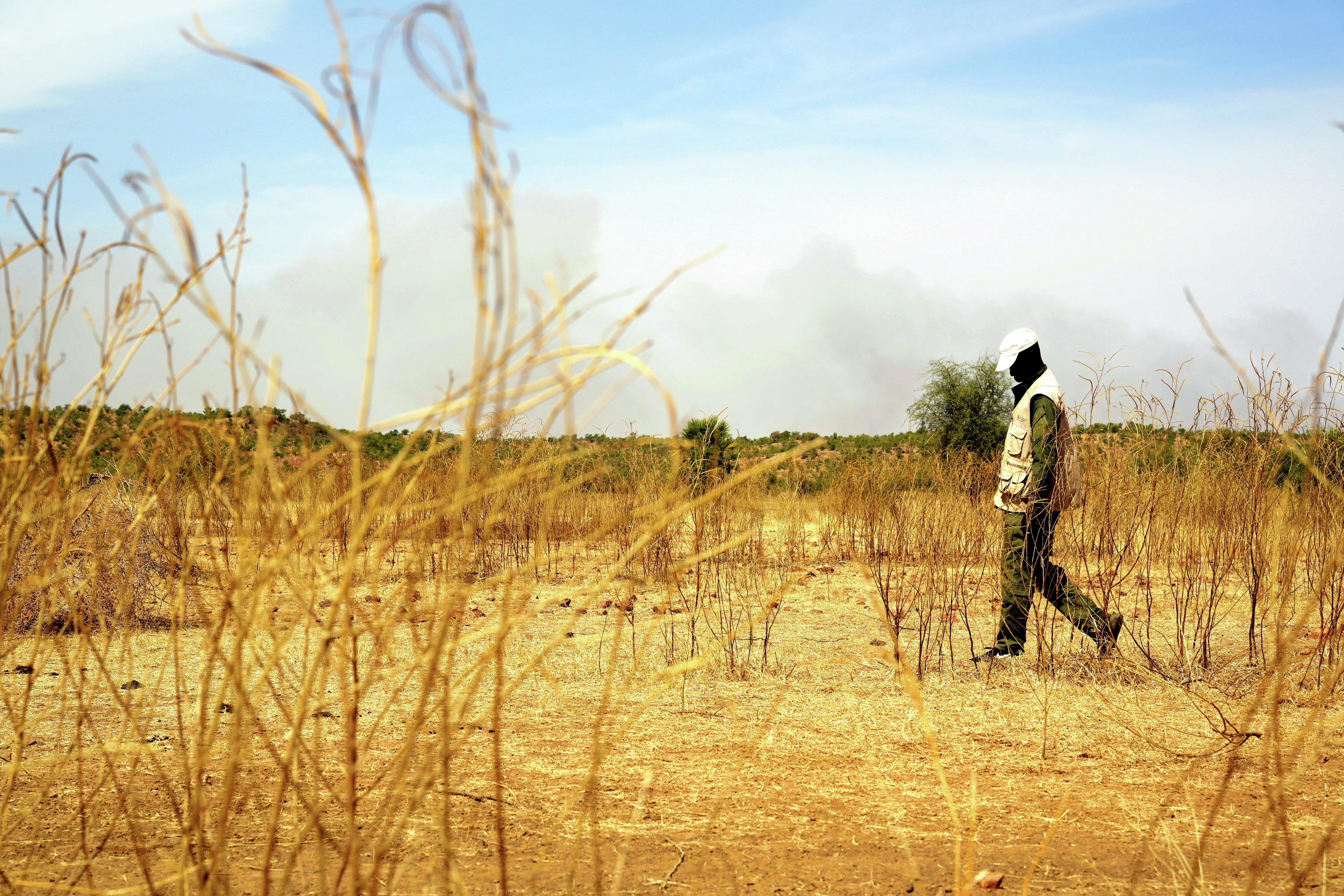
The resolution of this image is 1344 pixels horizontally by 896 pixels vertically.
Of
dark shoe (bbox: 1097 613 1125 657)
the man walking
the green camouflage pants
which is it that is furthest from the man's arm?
dark shoe (bbox: 1097 613 1125 657)

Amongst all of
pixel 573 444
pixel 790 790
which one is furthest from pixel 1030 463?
pixel 573 444

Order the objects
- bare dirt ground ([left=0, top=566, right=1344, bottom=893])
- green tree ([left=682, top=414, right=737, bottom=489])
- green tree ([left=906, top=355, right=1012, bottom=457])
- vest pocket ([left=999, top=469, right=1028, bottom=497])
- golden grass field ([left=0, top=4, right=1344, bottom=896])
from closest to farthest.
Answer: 1. golden grass field ([left=0, top=4, right=1344, bottom=896])
2. bare dirt ground ([left=0, top=566, right=1344, bottom=893])
3. vest pocket ([left=999, top=469, right=1028, bottom=497])
4. green tree ([left=682, top=414, right=737, bottom=489])
5. green tree ([left=906, top=355, right=1012, bottom=457])

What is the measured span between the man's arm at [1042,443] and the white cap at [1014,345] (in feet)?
0.78

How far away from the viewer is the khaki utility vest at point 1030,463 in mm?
4738

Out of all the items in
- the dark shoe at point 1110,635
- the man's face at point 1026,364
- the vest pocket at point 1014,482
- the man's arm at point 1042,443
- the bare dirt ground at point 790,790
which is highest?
the man's face at point 1026,364

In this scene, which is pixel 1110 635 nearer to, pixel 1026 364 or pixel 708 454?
pixel 1026 364

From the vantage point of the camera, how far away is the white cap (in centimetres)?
482

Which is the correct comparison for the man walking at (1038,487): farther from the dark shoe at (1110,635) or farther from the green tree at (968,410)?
the green tree at (968,410)

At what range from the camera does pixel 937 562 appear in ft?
18.9

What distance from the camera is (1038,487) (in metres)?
4.70

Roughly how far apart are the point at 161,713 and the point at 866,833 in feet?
10.8

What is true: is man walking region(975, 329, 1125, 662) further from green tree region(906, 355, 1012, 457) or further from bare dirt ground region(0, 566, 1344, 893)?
green tree region(906, 355, 1012, 457)

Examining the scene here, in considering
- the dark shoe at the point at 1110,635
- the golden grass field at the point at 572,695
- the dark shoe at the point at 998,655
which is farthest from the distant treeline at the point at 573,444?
the dark shoe at the point at 998,655

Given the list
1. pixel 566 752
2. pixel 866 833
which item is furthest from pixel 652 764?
pixel 866 833
